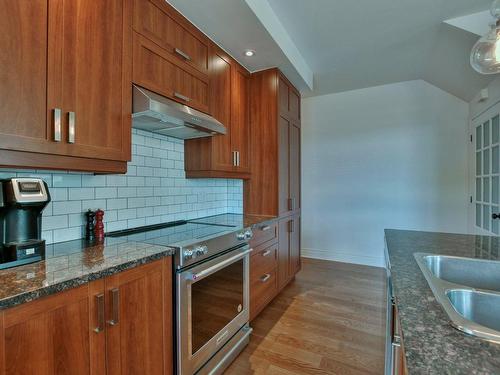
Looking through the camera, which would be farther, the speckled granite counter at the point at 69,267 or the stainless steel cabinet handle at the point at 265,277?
the stainless steel cabinet handle at the point at 265,277

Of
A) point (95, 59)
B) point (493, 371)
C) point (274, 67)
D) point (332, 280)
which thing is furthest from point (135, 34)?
point (332, 280)

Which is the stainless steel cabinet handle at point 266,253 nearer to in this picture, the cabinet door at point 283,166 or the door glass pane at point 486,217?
the cabinet door at point 283,166

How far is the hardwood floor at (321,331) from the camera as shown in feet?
5.80

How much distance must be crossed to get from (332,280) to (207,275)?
230cm

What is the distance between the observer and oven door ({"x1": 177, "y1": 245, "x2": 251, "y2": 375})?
138 centimetres

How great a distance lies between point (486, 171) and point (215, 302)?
3.17 meters

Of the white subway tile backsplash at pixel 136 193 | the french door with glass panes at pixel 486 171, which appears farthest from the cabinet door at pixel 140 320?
the french door with glass panes at pixel 486 171

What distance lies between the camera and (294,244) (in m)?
3.13

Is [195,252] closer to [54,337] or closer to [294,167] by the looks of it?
[54,337]

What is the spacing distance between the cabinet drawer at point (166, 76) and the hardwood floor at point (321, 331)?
6.36ft

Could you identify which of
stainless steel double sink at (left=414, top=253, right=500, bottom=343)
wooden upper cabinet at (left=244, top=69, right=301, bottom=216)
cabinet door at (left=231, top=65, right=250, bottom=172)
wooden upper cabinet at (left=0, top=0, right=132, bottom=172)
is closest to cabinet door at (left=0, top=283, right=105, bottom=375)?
wooden upper cabinet at (left=0, top=0, right=132, bottom=172)

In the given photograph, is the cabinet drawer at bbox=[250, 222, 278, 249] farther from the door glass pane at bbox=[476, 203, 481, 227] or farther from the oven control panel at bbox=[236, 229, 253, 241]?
the door glass pane at bbox=[476, 203, 481, 227]

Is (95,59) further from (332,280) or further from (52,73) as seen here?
(332,280)

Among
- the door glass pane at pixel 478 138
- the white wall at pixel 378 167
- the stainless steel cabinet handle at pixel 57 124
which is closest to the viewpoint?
the stainless steel cabinet handle at pixel 57 124
